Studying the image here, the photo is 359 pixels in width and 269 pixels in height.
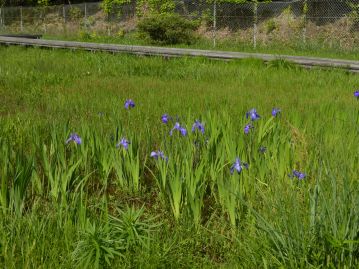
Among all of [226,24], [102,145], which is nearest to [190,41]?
[226,24]

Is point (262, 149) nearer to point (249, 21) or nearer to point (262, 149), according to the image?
point (262, 149)

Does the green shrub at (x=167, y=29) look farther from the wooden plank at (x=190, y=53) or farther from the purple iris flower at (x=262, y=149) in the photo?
the purple iris flower at (x=262, y=149)

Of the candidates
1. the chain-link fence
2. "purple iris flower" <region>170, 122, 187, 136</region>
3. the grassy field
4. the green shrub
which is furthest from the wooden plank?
"purple iris flower" <region>170, 122, 187, 136</region>

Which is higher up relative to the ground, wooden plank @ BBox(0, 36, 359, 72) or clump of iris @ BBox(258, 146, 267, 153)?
clump of iris @ BBox(258, 146, 267, 153)

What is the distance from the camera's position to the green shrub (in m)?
21.2

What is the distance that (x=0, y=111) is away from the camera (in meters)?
6.48

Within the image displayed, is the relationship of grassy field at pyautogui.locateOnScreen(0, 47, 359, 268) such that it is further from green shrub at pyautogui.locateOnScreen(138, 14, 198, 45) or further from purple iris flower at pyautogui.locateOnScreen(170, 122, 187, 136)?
green shrub at pyautogui.locateOnScreen(138, 14, 198, 45)

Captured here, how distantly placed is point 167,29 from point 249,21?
670cm

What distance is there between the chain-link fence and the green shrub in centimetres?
129

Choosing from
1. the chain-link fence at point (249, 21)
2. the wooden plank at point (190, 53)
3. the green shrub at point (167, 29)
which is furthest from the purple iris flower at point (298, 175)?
the green shrub at point (167, 29)

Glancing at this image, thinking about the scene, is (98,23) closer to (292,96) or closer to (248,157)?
(292,96)

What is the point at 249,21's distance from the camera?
86.5 feet

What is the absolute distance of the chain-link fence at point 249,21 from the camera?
21828 millimetres

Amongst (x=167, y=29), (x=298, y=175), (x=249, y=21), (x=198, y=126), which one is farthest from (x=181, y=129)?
(x=249, y=21)
